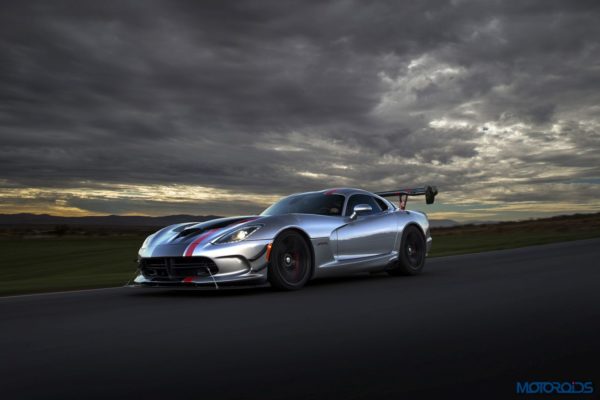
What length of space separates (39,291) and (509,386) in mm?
8401

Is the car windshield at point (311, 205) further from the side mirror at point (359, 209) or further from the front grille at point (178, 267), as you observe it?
the front grille at point (178, 267)

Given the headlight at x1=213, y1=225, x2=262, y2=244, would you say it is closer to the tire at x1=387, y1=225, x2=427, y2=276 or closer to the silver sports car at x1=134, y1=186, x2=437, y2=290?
the silver sports car at x1=134, y1=186, x2=437, y2=290

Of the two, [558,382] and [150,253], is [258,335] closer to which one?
[558,382]

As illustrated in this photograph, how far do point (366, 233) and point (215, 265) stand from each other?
289 centimetres

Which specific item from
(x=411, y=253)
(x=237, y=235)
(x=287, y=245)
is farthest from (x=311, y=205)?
(x=411, y=253)

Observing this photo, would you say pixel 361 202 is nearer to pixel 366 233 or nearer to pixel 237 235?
pixel 366 233

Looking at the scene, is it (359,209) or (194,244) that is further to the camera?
(359,209)

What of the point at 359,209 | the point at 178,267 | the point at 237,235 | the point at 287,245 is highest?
the point at 359,209

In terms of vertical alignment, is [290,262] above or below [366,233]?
below

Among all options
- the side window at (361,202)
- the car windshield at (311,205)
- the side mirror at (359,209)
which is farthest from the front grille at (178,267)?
the side window at (361,202)

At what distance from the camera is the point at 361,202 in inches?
432

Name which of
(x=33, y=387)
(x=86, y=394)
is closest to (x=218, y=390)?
(x=86, y=394)

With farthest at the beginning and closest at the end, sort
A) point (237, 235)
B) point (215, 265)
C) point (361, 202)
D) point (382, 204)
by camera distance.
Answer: point (382, 204)
point (361, 202)
point (237, 235)
point (215, 265)

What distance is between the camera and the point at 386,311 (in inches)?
255
